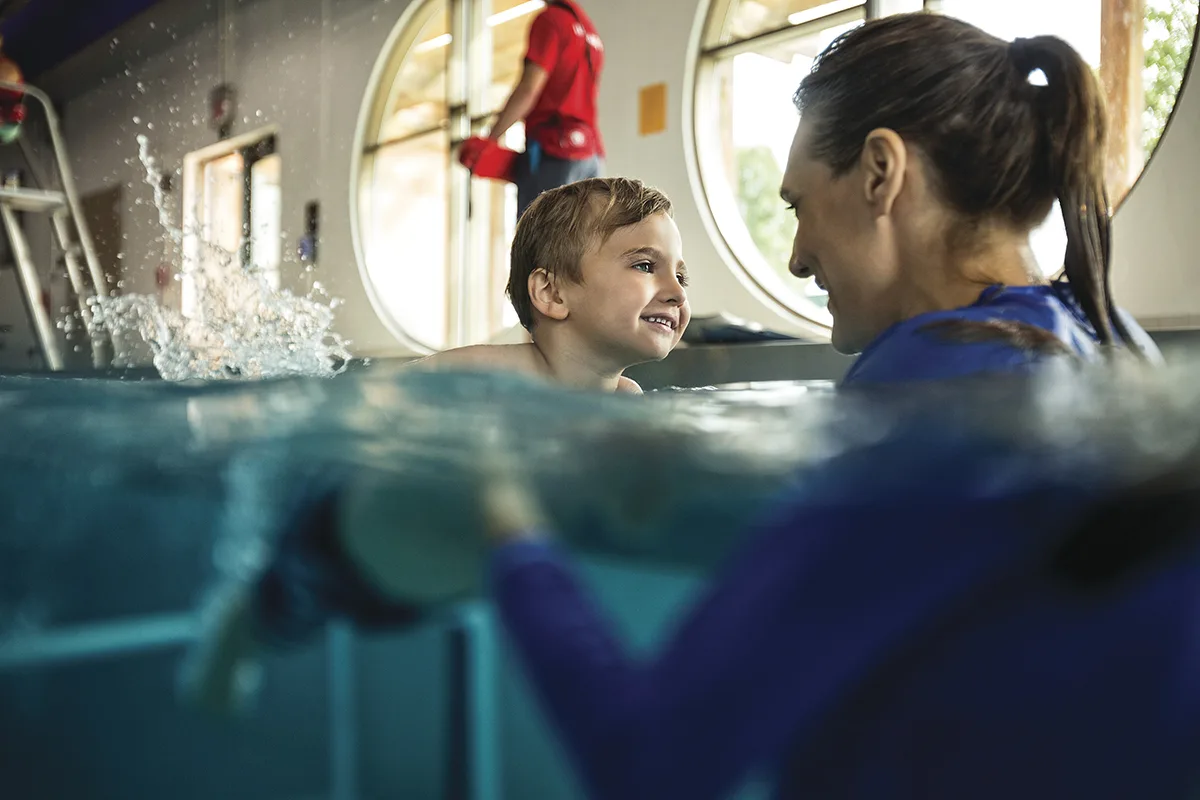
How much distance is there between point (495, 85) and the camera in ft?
12.7

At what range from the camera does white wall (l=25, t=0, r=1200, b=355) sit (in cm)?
236

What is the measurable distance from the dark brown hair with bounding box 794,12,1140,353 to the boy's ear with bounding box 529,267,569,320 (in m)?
0.87

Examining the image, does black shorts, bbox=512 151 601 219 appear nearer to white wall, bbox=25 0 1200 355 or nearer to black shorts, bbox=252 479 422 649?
white wall, bbox=25 0 1200 355

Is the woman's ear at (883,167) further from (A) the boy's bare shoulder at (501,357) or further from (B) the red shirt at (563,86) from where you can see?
(B) the red shirt at (563,86)

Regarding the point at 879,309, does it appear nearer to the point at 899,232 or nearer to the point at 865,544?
the point at 899,232

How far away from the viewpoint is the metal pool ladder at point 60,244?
9.61 feet

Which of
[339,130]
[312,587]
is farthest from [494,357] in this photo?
[339,130]

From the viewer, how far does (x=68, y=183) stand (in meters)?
2.97

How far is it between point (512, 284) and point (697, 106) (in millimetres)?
1809

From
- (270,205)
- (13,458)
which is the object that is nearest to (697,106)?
(270,205)

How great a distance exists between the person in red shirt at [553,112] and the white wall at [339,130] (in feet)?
2.80

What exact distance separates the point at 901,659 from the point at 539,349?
1.24 meters

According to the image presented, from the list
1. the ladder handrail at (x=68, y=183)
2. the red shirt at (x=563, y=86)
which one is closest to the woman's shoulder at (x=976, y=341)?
the red shirt at (x=563, y=86)

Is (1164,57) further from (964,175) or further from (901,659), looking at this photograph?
(901,659)
